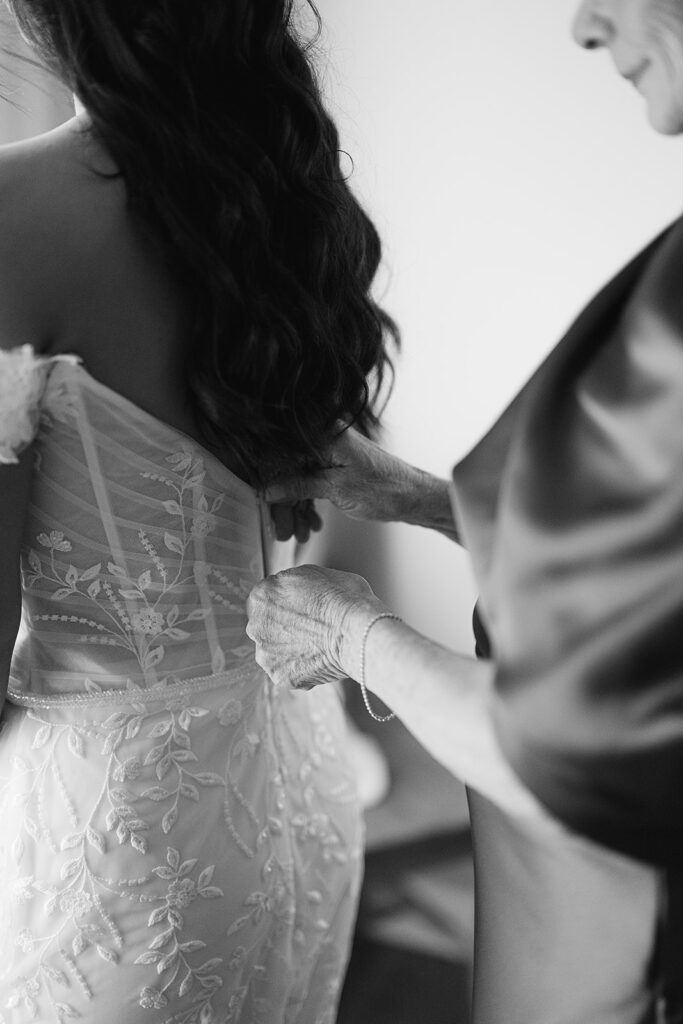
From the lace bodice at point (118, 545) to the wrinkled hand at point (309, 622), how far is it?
81mm

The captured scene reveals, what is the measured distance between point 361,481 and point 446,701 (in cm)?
51

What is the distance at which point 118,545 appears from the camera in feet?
2.98

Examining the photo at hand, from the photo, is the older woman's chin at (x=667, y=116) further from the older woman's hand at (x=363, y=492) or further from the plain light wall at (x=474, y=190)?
the plain light wall at (x=474, y=190)

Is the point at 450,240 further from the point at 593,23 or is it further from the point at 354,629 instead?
the point at 354,629

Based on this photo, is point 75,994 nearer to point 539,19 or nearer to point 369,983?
point 369,983

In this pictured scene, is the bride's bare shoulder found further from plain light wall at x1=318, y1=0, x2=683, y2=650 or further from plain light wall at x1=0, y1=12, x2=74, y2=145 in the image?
plain light wall at x1=318, y1=0, x2=683, y2=650

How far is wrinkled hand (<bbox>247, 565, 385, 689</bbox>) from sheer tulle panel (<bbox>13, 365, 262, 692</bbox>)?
0.08m

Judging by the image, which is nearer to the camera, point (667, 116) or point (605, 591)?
point (605, 591)

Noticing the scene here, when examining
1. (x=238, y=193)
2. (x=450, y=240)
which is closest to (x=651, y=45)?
(x=238, y=193)

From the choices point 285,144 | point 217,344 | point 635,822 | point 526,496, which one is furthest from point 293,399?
point 635,822

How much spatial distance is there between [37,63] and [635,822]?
0.84 m

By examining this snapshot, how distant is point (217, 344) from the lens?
872 millimetres

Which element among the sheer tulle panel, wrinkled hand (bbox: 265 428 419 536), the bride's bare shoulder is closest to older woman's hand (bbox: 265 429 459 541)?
wrinkled hand (bbox: 265 428 419 536)

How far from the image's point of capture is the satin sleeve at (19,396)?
0.77m
